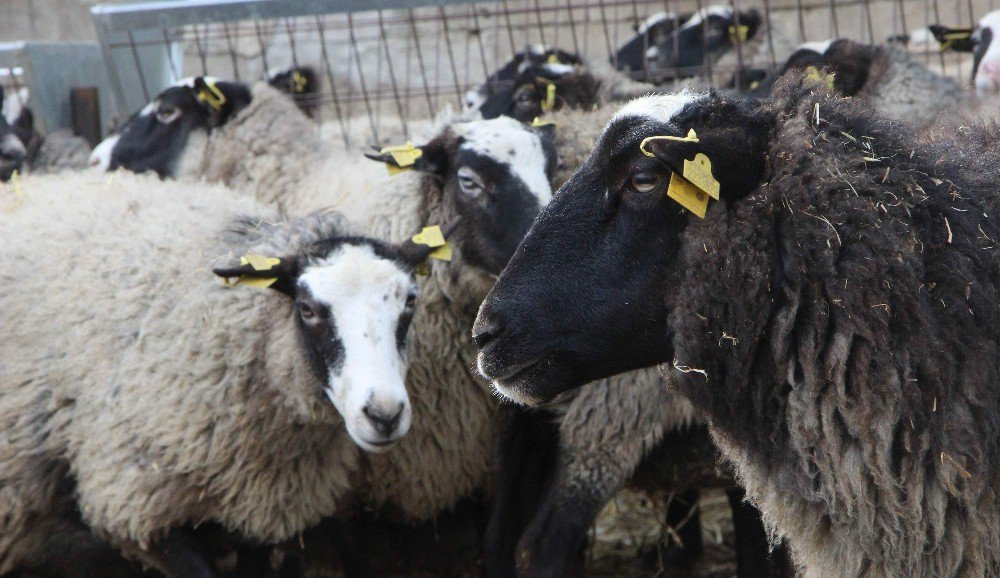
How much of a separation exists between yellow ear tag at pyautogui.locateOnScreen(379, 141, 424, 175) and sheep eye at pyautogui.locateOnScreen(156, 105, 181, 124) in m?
2.19

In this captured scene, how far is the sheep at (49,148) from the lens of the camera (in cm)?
632

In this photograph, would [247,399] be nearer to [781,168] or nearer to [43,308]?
[43,308]

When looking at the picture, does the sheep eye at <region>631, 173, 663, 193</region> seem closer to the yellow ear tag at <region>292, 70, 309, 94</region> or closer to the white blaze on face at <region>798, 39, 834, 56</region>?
the white blaze on face at <region>798, 39, 834, 56</region>

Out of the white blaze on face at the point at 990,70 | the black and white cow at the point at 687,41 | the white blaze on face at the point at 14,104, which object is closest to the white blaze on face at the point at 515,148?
the white blaze on face at the point at 990,70

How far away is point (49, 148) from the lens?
6469mm

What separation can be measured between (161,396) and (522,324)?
178cm

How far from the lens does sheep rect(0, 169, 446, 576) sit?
3.42 metres

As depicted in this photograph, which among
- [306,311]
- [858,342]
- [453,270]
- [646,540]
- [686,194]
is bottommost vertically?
[646,540]

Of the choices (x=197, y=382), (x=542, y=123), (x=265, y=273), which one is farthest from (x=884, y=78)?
(x=197, y=382)

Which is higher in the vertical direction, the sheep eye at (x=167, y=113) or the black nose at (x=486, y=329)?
the black nose at (x=486, y=329)

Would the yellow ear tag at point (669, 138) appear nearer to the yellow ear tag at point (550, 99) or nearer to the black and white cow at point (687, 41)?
the yellow ear tag at point (550, 99)

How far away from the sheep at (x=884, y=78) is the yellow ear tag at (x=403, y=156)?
1768 mm

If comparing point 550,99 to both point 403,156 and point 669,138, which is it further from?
point 669,138

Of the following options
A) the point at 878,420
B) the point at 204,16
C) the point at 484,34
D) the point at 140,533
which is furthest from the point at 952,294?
the point at 484,34
